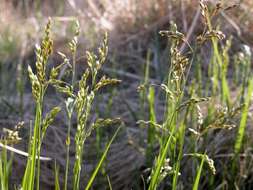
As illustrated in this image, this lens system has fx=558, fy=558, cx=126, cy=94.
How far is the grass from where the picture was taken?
1.04 m

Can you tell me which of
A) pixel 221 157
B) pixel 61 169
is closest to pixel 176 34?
pixel 221 157

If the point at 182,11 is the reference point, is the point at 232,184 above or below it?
below

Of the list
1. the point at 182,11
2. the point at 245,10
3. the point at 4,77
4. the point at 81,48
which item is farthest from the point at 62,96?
the point at 245,10

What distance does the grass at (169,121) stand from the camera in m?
1.04

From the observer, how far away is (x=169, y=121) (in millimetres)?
1294

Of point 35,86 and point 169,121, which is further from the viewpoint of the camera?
point 169,121

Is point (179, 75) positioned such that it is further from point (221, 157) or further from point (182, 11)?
point (182, 11)

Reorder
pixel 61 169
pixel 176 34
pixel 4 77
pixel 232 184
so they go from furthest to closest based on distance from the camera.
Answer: pixel 4 77 < pixel 61 169 < pixel 232 184 < pixel 176 34

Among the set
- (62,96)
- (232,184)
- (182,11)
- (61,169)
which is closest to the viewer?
(232,184)

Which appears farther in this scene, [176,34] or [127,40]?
[127,40]

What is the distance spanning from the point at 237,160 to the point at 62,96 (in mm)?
1369

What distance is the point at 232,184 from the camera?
2049mm

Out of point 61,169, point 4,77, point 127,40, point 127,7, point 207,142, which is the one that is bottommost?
point 61,169

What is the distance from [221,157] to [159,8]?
6.31 feet
